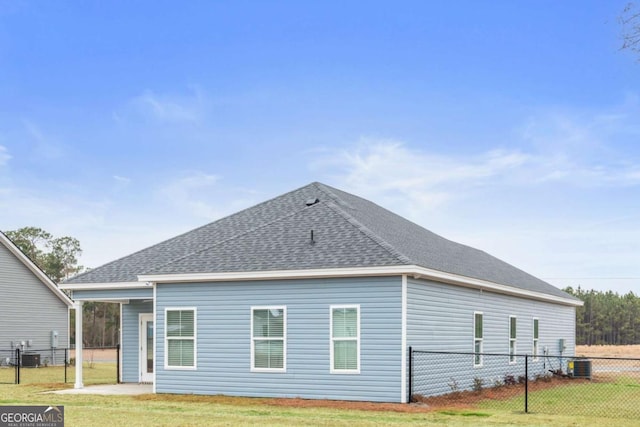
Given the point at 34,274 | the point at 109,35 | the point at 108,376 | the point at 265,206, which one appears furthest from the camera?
the point at 34,274

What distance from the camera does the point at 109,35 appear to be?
27844 mm

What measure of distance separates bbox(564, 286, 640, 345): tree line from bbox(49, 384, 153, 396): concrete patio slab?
67.5m

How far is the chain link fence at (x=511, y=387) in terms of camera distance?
1819cm

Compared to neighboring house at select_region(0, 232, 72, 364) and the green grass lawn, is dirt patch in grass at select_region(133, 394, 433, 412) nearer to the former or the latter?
the green grass lawn

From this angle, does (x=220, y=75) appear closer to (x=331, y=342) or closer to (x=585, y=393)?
(x=331, y=342)

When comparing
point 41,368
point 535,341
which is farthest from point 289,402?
point 41,368

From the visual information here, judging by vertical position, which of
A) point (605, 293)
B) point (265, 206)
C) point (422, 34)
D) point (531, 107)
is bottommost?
point (605, 293)

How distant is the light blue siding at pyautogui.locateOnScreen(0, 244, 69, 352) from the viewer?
36406 millimetres

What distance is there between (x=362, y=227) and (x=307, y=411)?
17.2 feet

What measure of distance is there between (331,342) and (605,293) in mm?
80574

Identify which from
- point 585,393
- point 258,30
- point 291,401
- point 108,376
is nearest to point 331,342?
point 291,401

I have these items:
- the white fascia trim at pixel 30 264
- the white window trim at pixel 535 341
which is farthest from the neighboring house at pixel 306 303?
the white fascia trim at pixel 30 264

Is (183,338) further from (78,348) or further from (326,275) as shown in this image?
(78,348)

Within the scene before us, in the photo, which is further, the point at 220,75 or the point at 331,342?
the point at 220,75
